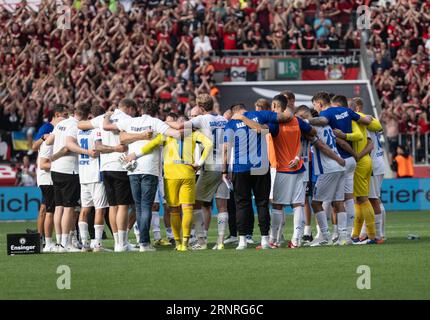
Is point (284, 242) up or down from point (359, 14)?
down

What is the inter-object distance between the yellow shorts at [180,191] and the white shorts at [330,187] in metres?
2.05

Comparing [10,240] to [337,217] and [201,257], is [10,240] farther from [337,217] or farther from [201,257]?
[337,217]

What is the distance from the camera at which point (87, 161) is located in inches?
733

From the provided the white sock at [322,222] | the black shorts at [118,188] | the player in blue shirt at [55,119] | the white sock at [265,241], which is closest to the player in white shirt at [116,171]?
the black shorts at [118,188]

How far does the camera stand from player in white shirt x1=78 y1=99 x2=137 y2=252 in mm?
18125

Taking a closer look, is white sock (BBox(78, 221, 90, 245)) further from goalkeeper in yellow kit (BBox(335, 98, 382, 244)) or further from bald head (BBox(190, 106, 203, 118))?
goalkeeper in yellow kit (BBox(335, 98, 382, 244))

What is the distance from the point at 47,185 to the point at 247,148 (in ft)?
12.4

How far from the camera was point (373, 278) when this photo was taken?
44.9 ft

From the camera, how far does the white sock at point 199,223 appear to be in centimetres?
1877

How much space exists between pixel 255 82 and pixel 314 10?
5.02 m

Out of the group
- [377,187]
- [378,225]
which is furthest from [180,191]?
[377,187]

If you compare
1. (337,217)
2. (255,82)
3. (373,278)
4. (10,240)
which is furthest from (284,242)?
(255,82)

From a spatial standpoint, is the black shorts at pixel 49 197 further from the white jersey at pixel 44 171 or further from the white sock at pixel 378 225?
the white sock at pixel 378 225
